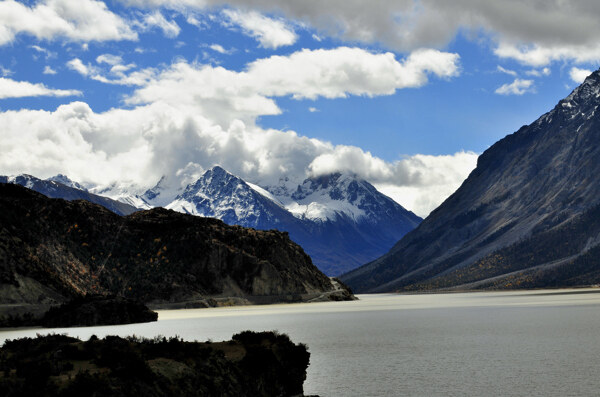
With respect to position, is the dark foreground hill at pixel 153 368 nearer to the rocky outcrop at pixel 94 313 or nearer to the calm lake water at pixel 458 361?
the calm lake water at pixel 458 361

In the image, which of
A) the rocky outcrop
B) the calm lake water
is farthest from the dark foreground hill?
the rocky outcrop

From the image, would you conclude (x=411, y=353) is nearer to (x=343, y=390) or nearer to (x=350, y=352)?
(x=350, y=352)

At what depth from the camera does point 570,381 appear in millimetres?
52312

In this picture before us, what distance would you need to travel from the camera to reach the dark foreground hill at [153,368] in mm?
35781

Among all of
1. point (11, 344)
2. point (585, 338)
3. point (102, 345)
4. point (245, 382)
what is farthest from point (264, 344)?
point (585, 338)

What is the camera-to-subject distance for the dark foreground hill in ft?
117

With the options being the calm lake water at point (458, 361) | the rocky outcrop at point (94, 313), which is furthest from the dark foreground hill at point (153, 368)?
the rocky outcrop at point (94, 313)

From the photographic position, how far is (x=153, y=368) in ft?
133

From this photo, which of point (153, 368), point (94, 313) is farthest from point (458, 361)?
point (94, 313)

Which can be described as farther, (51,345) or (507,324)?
(507,324)

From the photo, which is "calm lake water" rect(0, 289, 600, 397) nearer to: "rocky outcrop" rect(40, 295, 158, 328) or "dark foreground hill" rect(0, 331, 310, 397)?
"dark foreground hill" rect(0, 331, 310, 397)

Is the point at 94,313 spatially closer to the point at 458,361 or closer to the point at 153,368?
the point at 458,361

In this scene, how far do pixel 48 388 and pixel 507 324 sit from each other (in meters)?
102

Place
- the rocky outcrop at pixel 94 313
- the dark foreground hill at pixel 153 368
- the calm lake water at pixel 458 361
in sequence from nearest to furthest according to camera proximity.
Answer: the dark foreground hill at pixel 153 368 < the calm lake water at pixel 458 361 < the rocky outcrop at pixel 94 313
